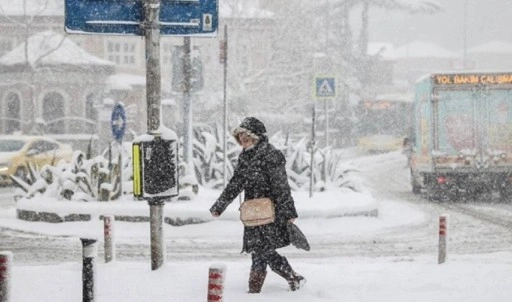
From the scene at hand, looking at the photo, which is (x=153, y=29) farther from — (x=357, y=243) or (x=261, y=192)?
(x=357, y=243)

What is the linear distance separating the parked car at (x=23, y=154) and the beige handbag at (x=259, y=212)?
17352 millimetres

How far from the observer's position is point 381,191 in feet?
76.8

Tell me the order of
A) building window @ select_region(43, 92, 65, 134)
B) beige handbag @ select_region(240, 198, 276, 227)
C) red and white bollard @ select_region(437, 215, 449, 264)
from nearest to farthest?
beige handbag @ select_region(240, 198, 276, 227) → red and white bollard @ select_region(437, 215, 449, 264) → building window @ select_region(43, 92, 65, 134)

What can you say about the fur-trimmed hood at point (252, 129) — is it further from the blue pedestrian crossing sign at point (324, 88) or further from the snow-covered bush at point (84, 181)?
the blue pedestrian crossing sign at point (324, 88)

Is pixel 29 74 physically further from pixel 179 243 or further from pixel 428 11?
pixel 179 243

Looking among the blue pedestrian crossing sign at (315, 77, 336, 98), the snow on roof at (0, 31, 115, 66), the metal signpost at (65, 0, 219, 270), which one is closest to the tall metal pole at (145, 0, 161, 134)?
the metal signpost at (65, 0, 219, 270)

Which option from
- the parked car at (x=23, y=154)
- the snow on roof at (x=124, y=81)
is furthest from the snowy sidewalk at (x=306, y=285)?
the snow on roof at (x=124, y=81)

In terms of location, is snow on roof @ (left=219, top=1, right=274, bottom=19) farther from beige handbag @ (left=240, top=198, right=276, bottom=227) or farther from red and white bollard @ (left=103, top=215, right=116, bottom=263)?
beige handbag @ (left=240, top=198, right=276, bottom=227)

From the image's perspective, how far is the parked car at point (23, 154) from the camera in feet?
80.2

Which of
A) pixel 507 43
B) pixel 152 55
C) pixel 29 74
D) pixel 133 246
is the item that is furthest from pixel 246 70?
pixel 507 43

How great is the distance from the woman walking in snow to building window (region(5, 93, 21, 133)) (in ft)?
122

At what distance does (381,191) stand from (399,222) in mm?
8064

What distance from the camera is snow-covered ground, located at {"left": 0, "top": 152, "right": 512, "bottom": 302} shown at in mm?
7875

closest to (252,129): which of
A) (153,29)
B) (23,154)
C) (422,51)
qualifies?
(153,29)
